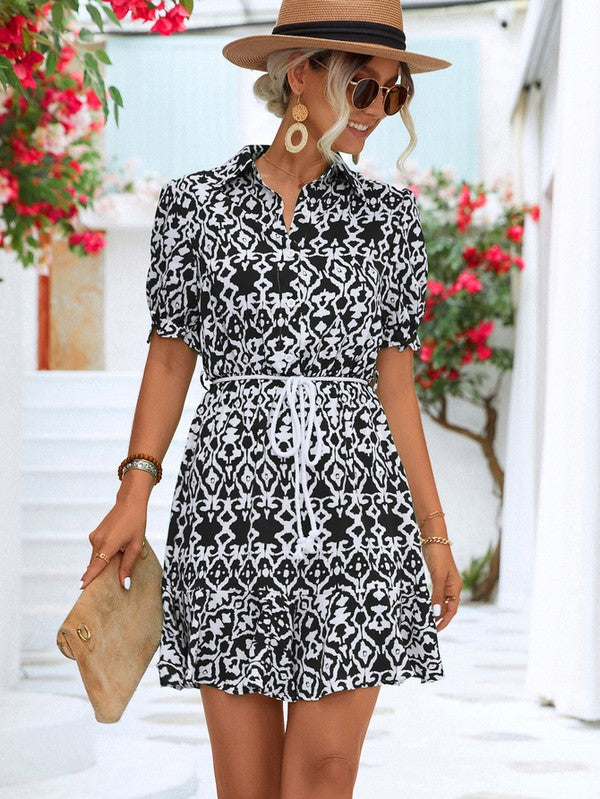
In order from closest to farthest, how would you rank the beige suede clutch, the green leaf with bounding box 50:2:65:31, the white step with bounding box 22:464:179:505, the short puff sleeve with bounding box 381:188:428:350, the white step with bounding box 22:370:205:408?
the beige suede clutch, the short puff sleeve with bounding box 381:188:428:350, the green leaf with bounding box 50:2:65:31, the white step with bounding box 22:464:179:505, the white step with bounding box 22:370:205:408

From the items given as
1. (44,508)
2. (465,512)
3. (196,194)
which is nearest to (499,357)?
(465,512)

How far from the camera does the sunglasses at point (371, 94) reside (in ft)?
5.43

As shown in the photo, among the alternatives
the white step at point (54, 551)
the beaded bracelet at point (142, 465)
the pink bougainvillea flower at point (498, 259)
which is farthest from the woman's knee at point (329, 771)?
the pink bougainvillea flower at point (498, 259)

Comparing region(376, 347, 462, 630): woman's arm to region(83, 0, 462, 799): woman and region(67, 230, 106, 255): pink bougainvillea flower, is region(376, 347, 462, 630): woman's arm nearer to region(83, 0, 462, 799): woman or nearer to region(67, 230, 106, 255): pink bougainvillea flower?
region(83, 0, 462, 799): woman

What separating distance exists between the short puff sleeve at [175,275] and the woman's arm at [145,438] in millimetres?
27

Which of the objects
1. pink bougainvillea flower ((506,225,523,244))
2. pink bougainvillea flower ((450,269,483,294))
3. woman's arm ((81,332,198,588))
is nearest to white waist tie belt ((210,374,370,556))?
woman's arm ((81,332,198,588))

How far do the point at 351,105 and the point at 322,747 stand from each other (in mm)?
822

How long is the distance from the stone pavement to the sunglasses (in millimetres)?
2151

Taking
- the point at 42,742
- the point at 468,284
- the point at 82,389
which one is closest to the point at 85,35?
the point at 42,742

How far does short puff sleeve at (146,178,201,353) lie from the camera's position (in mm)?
1701

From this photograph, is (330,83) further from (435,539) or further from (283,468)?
(435,539)

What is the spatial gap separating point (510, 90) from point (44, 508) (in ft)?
13.4

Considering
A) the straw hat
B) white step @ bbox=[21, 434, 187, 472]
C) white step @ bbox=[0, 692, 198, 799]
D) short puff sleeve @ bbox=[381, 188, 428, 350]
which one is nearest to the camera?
the straw hat

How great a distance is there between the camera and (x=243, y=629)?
5.33 feet
